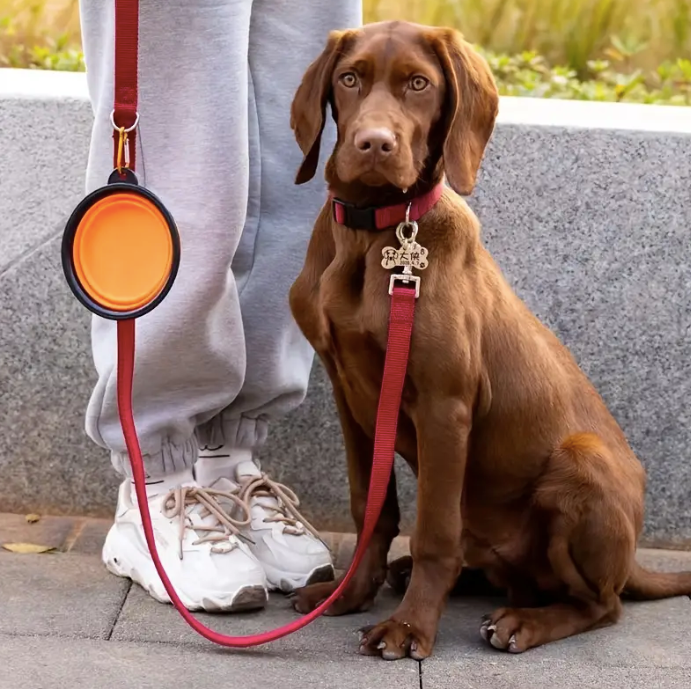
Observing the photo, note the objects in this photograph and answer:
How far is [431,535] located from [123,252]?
89cm

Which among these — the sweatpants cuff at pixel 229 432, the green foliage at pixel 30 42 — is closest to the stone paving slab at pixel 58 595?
the sweatpants cuff at pixel 229 432

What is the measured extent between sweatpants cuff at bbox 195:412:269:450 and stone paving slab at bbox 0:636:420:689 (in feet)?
2.16

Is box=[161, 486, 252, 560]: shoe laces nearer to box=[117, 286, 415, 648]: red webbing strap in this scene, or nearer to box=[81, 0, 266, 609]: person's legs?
box=[81, 0, 266, 609]: person's legs

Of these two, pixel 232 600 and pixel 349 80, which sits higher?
pixel 349 80

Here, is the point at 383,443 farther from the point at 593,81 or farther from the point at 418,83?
the point at 593,81

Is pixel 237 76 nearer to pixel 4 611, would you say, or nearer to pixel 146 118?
pixel 146 118

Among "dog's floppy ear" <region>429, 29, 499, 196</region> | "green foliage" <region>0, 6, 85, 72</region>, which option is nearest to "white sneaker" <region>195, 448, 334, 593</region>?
"dog's floppy ear" <region>429, 29, 499, 196</region>

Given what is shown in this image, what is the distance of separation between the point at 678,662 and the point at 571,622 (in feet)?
0.78

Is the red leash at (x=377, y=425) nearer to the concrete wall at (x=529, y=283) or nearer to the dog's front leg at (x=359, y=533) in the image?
the dog's front leg at (x=359, y=533)

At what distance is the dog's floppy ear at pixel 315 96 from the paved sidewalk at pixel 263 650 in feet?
3.39

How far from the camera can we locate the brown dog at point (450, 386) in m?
2.30

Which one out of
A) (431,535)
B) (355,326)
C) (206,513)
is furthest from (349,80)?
(206,513)

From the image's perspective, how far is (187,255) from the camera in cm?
252

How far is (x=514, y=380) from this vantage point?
100 inches
